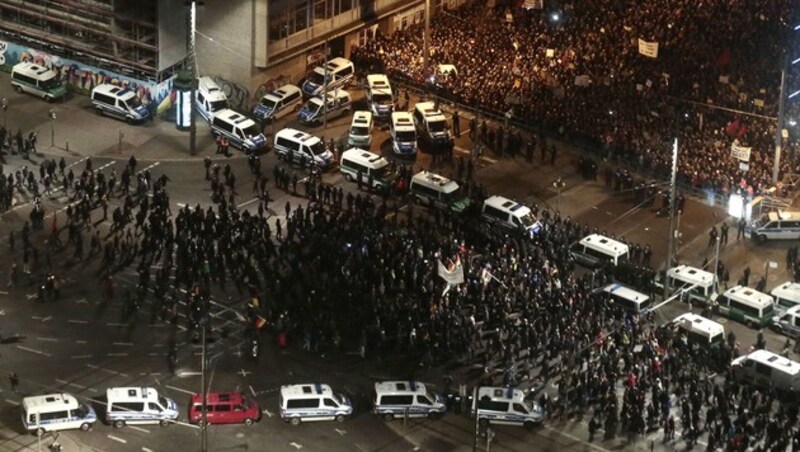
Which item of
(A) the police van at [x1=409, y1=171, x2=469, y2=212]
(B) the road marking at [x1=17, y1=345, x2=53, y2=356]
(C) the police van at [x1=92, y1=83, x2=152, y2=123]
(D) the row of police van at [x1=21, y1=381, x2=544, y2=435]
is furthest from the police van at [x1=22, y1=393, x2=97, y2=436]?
(C) the police van at [x1=92, y1=83, x2=152, y2=123]

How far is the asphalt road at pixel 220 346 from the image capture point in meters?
81.3

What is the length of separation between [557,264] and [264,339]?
54.8 feet

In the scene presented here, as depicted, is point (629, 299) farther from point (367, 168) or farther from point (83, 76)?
point (83, 76)

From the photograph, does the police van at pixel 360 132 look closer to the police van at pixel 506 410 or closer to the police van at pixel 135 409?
the police van at pixel 506 410

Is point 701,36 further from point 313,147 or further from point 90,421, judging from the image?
point 90,421

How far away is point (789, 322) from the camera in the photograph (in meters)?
92.6

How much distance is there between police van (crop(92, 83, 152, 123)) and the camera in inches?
4417

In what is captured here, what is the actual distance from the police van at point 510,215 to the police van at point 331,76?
1658 centimetres

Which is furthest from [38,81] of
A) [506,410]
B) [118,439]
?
[506,410]

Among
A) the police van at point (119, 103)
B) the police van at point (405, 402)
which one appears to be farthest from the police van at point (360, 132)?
the police van at point (405, 402)

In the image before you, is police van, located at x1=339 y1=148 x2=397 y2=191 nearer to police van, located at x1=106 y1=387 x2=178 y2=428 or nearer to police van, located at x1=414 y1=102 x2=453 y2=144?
police van, located at x1=414 y1=102 x2=453 y2=144

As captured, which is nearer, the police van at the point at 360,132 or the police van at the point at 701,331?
the police van at the point at 701,331

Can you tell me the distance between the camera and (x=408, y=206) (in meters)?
104

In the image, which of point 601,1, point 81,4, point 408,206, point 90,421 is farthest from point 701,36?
point 90,421
